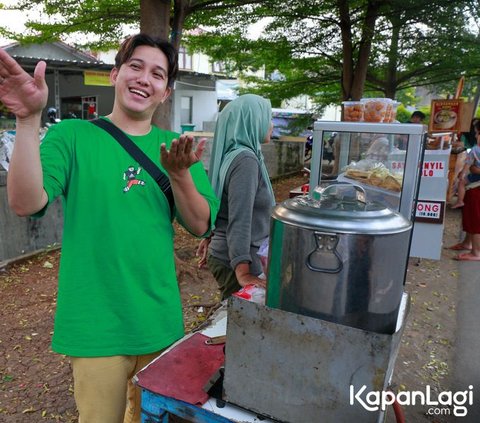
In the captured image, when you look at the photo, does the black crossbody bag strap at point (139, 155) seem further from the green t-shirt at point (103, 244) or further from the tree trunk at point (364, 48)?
the tree trunk at point (364, 48)

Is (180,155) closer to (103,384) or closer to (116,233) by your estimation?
(116,233)

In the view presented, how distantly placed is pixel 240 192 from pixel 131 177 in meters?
0.67

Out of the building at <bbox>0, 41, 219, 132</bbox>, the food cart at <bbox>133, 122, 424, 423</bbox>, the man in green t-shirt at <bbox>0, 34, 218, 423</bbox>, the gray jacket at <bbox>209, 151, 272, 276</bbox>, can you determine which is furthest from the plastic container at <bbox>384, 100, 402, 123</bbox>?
the building at <bbox>0, 41, 219, 132</bbox>

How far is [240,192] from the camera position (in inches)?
80.8

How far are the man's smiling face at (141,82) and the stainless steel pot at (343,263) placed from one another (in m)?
0.68

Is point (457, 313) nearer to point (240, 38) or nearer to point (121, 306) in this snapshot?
point (121, 306)

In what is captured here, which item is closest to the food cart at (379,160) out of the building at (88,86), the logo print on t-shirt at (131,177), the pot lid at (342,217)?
the pot lid at (342,217)

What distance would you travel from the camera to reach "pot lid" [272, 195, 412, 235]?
3.79ft

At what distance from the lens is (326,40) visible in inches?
328

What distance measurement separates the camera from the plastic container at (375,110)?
2.48 m

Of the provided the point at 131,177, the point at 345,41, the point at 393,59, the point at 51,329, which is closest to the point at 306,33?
the point at 345,41

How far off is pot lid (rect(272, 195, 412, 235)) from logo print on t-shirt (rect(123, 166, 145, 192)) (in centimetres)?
51

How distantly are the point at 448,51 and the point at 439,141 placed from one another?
198 inches

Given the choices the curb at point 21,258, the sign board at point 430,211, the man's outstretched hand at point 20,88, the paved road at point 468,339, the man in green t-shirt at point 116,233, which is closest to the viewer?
the man's outstretched hand at point 20,88
